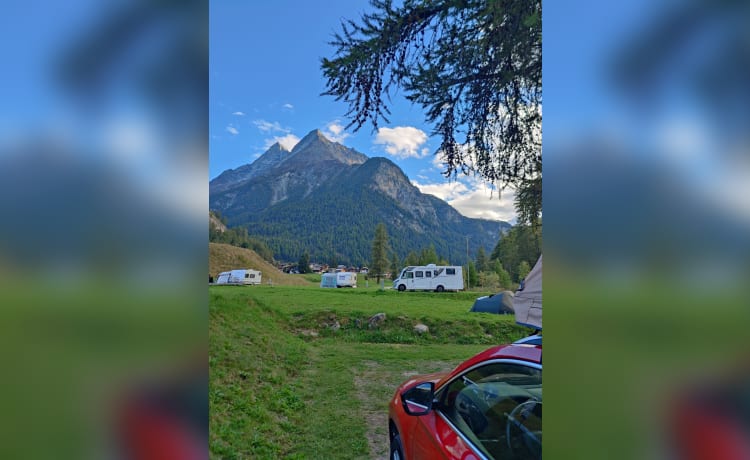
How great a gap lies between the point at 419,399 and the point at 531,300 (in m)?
1.29

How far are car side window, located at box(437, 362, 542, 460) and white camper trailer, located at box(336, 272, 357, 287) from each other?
28.1 feet

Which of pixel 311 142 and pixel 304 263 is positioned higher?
pixel 311 142

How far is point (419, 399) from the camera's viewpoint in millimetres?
2367

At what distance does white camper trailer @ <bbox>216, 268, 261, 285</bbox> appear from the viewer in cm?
622

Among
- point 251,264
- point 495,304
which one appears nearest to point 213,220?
point 251,264

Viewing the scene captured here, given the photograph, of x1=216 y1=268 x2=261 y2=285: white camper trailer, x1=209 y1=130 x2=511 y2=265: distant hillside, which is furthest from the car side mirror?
x1=216 y1=268 x2=261 y2=285: white camper trailer

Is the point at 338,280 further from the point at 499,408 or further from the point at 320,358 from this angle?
the point at 499,408

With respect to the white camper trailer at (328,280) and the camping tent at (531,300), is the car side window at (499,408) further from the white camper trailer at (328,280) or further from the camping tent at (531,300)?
the white camper trailer at (328,280)

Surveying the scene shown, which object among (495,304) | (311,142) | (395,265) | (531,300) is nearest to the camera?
(531,300)

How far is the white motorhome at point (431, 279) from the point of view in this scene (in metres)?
11.3

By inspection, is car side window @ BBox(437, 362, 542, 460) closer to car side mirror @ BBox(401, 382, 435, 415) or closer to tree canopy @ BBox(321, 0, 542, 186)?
car side mirror @ BBox(401, 382, 435, 415)
